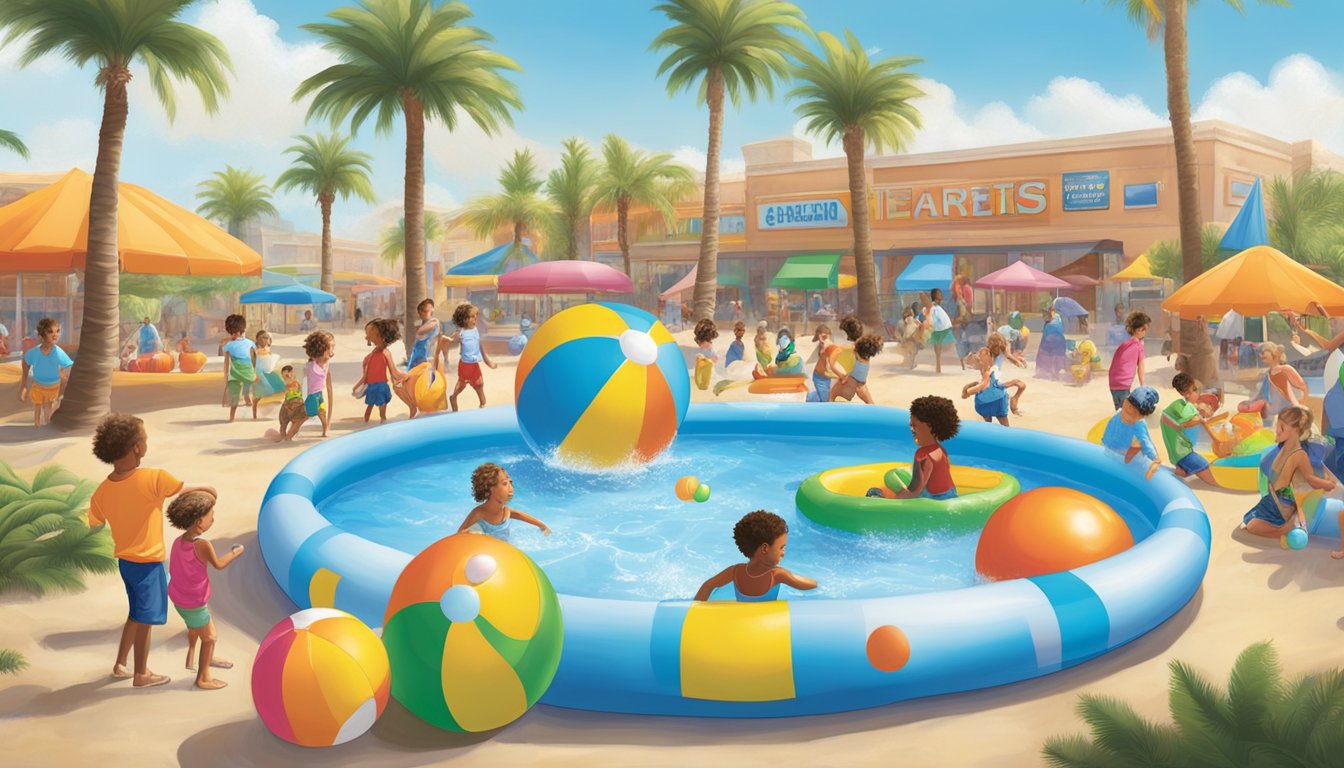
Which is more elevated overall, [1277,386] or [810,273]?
[810,273]

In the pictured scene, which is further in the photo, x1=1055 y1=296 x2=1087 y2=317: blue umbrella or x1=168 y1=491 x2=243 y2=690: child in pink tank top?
x1=1055 y1=296 x2=1087 y2=317: blue umbrella

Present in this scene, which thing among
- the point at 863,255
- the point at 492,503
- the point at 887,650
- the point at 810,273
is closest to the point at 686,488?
the point at 492,503

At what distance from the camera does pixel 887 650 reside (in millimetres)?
4637

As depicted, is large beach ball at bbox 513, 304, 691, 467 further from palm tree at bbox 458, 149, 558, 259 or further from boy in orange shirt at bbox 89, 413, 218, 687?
palm tree at bbox 458, 149, 558, 259

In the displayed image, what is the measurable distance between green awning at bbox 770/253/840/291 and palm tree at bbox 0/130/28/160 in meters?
24.7

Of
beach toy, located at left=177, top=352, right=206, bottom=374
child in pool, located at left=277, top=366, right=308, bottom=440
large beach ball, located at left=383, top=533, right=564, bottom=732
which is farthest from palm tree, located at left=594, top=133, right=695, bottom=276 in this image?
large beach ball, located at left=383, top=533, right=564, bottom=732

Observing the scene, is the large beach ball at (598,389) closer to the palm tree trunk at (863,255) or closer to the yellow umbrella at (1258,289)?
the yellow umbrella at (1258,289)

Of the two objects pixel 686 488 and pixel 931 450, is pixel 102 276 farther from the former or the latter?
pixel 931 450

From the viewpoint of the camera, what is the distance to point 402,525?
861 centimetres

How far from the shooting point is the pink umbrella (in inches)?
1056

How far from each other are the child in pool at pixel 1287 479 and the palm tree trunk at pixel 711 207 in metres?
18.5

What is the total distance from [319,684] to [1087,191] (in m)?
33.9

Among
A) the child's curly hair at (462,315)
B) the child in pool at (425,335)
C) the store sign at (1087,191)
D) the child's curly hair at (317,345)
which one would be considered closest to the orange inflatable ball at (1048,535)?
the child's curly hair at (317,345)

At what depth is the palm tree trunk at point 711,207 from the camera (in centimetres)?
2545
